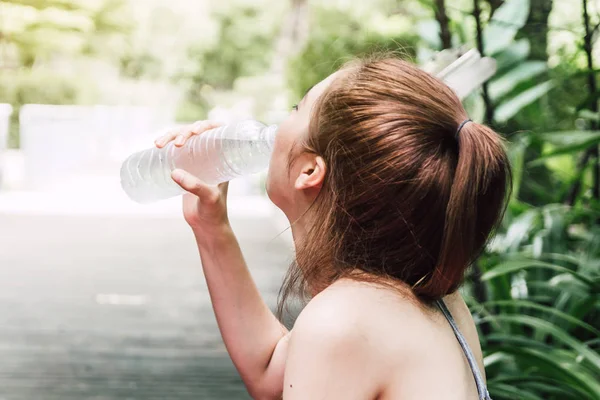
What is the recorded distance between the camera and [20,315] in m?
6.04

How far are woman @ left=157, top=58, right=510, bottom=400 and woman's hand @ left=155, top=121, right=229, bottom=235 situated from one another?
21 centimetres

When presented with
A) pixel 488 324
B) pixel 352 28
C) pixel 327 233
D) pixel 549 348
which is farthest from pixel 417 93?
pixel 352 28

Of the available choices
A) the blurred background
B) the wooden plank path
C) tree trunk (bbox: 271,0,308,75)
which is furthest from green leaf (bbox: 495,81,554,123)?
tree trunk (bbox: 271,0,308,75)

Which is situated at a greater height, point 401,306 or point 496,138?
point 496,138

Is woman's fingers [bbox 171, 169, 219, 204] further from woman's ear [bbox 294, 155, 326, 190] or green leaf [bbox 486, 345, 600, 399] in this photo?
green leaf [bbox 486, 345, 600, 399]

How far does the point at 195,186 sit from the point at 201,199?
75 mm

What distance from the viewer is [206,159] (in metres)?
1.74

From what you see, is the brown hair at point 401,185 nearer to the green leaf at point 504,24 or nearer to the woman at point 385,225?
the woman at point 385,225

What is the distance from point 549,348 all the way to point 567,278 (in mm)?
455

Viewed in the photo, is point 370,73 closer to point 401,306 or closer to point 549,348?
point 401,306

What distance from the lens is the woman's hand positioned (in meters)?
1.53

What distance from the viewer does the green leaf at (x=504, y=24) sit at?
2868 mm

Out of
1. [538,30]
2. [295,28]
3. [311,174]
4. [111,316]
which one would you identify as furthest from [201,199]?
[295,28]

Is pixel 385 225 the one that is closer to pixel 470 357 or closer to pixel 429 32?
pixel 470 357
